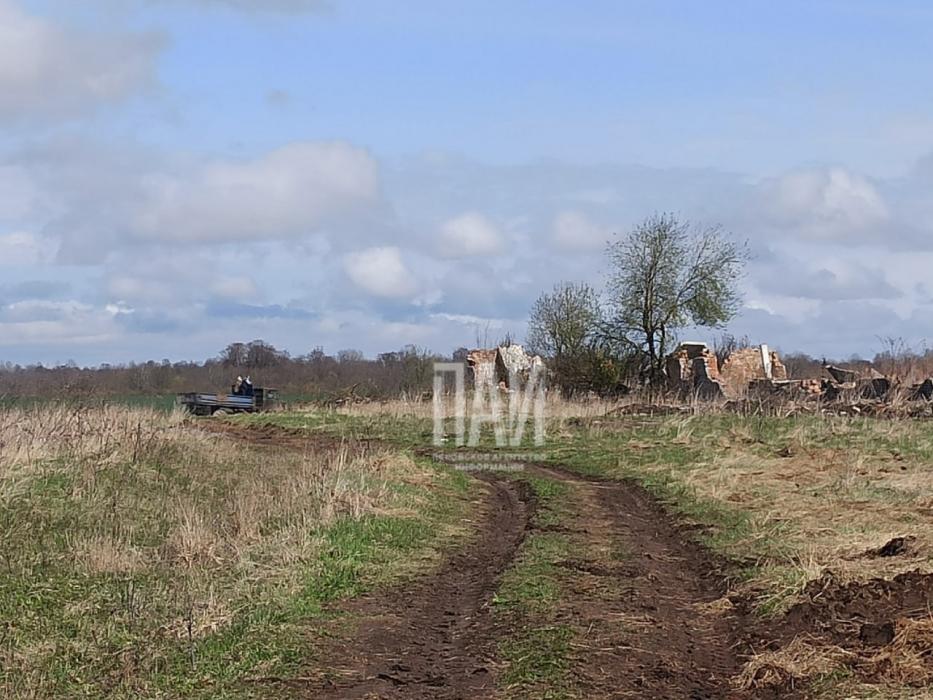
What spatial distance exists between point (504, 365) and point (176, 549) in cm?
3096

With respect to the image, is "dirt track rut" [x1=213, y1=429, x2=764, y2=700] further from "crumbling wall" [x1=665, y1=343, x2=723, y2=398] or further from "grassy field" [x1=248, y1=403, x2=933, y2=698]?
"crumbling wall" [x1=665, y1=343, x2=723, y2=398]

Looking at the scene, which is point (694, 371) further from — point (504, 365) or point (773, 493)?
point (773, 493)

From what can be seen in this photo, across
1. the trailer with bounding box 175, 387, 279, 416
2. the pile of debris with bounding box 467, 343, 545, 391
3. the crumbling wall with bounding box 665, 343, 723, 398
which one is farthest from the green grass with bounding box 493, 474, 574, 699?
the trailer with bounding box 175, 387, 279, 416

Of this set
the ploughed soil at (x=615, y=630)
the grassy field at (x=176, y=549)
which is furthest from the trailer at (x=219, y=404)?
the ploughed soil at (x=615, y=630)

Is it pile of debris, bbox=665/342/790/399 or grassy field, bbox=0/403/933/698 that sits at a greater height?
pile of debris, bbox=665/342/790/399

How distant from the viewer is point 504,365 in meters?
41.5

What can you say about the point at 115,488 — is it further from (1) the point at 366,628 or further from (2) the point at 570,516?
(1) the point at 366,628

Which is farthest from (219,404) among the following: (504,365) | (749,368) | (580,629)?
(580,629)

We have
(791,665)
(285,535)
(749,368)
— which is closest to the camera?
(791,665)

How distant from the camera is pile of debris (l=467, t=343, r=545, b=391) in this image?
40750 mm

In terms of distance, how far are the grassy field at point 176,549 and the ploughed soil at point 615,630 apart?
452mm

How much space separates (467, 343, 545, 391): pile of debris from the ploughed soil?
2891cm

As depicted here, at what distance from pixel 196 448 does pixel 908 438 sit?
13.5 metres

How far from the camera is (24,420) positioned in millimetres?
18344
